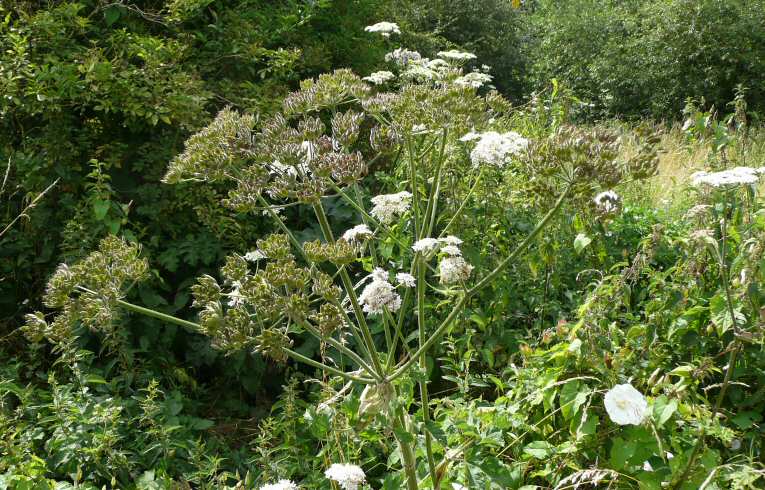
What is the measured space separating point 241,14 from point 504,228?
2241mm

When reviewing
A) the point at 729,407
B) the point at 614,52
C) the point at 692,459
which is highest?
the point at 692,459

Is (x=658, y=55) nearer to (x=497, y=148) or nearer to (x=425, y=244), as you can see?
(x=497, y=148)

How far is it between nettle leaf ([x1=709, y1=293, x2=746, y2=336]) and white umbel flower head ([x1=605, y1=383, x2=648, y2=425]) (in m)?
0.55

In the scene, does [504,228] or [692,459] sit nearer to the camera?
[692,459]

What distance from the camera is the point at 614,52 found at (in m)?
16.5

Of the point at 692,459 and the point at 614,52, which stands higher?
the point at 692,459

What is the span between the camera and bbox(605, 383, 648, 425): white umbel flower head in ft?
6.90

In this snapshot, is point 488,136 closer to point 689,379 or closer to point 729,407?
point 689,379

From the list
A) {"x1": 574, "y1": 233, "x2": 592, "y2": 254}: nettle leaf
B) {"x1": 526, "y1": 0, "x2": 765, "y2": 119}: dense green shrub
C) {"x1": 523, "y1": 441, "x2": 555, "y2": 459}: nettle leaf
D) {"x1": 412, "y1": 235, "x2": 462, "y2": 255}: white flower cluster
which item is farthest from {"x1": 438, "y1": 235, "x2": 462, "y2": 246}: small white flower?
{"x1": 526, "y1": 0, "x2": 765, "y2": 119}: dense green shrub

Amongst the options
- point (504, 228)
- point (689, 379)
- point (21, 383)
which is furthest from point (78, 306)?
point (504, 228)

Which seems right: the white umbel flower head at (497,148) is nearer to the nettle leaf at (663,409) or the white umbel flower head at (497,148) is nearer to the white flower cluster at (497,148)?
the white flower cluster at (497,148)

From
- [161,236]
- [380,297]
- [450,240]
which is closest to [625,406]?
[450,240]

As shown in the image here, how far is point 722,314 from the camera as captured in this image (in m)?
2.54

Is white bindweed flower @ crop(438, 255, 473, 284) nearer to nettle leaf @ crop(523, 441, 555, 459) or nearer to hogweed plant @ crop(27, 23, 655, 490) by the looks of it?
hogweed plant @ crop(27, 23, 655, 490)
